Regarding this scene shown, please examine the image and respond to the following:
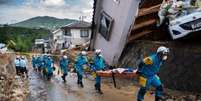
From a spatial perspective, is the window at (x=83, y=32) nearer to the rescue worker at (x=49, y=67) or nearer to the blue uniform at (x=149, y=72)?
the rescue worker at (x=49, y=67)

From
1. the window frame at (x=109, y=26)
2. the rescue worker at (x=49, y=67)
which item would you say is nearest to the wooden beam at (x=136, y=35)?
the window frame at (x=109, y=26)

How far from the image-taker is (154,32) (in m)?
23.5

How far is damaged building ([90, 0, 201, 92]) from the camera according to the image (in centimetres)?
1748

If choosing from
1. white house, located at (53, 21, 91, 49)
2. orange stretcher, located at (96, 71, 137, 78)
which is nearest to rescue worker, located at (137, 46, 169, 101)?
orange stretcher, located at (96, 71, 137, 78)

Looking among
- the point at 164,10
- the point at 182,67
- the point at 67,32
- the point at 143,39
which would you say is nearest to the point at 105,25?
the point at 143,39

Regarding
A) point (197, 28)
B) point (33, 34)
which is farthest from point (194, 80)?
point (33, 34)

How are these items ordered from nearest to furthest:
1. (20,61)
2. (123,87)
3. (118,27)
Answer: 1. (123,87)
2. (118,27)
3. (20,61)

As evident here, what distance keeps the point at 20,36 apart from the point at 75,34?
108 feet

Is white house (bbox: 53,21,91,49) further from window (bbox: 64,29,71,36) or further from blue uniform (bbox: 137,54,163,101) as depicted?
blue uniform (bbox: 137,54,163,101)

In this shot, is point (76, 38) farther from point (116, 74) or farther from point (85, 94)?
point (116, 74)

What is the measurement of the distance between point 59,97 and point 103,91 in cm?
221

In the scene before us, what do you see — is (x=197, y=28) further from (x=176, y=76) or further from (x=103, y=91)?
(x=103, y=91)

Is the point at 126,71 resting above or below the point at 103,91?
above

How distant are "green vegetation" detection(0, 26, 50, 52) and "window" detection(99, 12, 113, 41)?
46.4m
